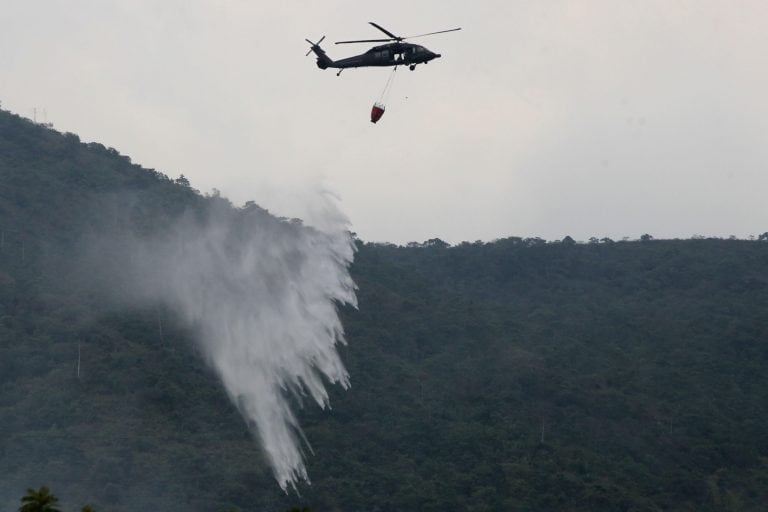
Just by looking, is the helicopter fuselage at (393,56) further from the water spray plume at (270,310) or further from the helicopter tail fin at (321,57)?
the water spray plume at (270,310)

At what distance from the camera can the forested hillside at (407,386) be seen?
103 meters

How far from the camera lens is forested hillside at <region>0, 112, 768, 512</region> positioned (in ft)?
339

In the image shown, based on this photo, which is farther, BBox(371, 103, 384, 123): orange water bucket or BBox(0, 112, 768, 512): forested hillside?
BBox(0, 112, 768, 512): forested hillside

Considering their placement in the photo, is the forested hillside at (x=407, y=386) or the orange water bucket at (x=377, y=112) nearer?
the orange water bucket at (x=377, y=112)

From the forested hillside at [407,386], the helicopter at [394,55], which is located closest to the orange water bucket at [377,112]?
the helicopter at [394,55]

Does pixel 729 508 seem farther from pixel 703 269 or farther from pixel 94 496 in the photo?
pixel 703 269

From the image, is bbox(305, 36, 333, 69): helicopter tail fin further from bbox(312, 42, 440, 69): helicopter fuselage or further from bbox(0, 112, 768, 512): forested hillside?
bbox(0, 112, 768, 512): forested hillside

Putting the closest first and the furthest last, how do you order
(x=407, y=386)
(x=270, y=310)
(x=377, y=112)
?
1. (x=377, y=112)
2. (x=270, y=310)
3. (x=407, y=386)

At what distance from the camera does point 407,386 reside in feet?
435

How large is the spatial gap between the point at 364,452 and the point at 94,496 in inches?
1096

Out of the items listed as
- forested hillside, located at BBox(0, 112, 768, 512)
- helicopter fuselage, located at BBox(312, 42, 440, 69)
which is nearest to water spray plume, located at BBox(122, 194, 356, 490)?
forested hillside, located at BBox(0, 112, 768, 512)

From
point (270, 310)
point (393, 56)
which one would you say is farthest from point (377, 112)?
→ point (270, 310)

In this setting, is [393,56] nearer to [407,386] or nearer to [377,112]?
[377,112]

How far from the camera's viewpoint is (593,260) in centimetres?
18975
